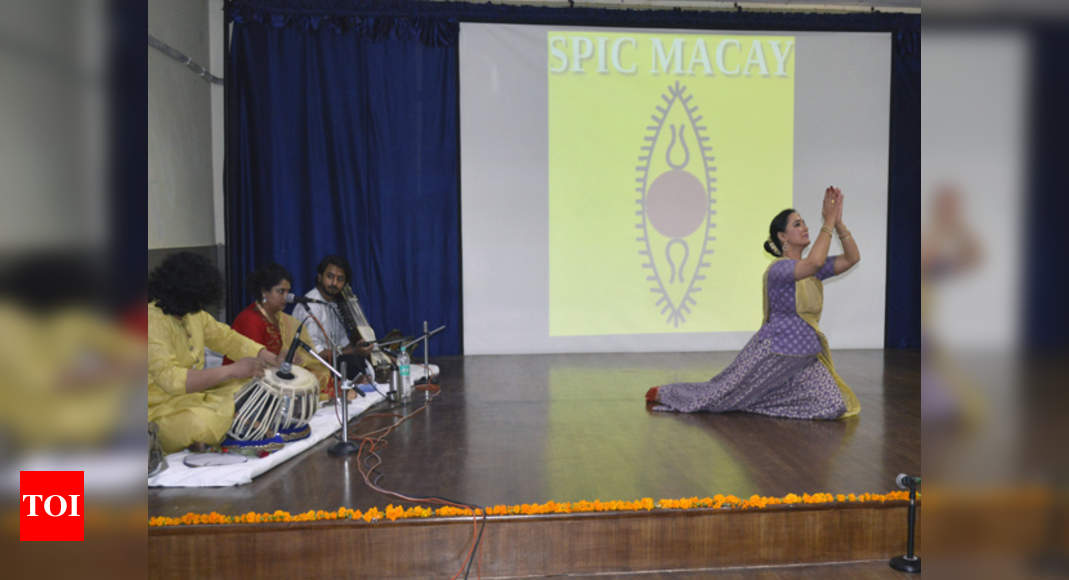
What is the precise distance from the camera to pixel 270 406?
3059 mm

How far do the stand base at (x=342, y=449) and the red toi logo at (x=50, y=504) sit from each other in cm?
258

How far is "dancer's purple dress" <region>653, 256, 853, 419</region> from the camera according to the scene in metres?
3.61

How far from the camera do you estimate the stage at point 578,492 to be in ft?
7.47

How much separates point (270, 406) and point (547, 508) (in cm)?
132

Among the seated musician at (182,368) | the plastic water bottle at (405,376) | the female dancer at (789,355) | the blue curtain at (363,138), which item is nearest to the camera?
the seated musician at (182,368)

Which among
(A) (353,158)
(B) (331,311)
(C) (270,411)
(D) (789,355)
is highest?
(A) (353,158)

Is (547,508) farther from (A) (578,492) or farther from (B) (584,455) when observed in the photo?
(B) (584,455)

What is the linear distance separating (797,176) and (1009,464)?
621 cm

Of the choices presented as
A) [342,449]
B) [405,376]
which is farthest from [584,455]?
[405,376]

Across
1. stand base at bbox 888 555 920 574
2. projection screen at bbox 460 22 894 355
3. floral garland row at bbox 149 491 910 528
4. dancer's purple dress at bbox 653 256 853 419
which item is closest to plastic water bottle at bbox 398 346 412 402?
dancer's purple dress at bbox 653 256 853 419

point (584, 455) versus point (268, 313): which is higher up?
point (268, 313)

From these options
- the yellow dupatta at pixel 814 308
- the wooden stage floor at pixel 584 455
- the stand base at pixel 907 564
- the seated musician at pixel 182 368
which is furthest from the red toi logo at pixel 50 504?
the yellow dupatta at pixel 814 308

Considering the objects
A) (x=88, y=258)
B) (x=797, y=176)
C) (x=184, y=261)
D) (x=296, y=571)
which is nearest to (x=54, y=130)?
(x=88, y=258)

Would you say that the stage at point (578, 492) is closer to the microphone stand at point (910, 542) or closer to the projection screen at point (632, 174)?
the microphone stand at point (910, 542)
